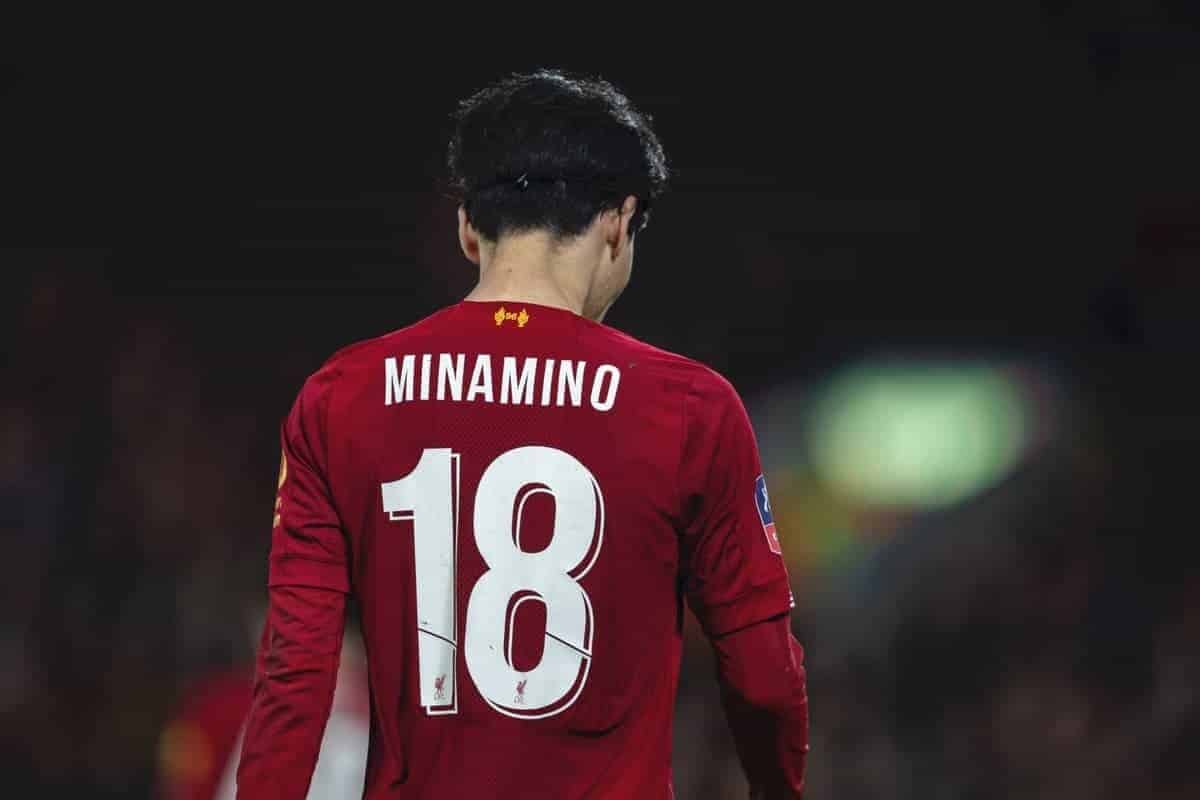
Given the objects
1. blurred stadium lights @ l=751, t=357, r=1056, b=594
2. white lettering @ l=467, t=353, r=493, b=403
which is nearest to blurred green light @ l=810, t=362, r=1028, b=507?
blurred stadium lights @ l=751, t=357, r=1056, b=594

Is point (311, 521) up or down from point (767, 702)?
up

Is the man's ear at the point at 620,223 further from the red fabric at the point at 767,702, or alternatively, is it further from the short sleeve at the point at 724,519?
the red fabric at the point at 767,702

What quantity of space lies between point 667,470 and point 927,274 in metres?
3.15

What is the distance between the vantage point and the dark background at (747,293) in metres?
4.17

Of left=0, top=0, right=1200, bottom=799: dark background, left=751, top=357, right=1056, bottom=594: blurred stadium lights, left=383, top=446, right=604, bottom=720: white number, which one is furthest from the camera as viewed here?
left=751, top=357, right=1056, bottom=594: blurred stadium lights

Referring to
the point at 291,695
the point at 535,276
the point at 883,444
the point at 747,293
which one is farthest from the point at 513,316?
the point at 883,444

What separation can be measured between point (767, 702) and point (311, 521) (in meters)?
0.43

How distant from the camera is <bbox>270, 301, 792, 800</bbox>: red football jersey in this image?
128 centimetres

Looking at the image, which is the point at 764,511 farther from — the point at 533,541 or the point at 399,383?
the point at 399,383

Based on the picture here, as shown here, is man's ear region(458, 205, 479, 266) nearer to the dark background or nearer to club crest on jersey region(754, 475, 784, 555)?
club crest on jersey region(754, 475, 784, 555)

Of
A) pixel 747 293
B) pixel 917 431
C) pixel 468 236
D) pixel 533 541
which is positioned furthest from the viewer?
pixel 917 431

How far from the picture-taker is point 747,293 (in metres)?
4.31

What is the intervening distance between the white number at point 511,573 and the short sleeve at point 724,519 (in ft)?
0.30

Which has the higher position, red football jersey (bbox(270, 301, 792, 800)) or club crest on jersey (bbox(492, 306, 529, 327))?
club crest on jersey (bbox(492, 306, 529, 327))
